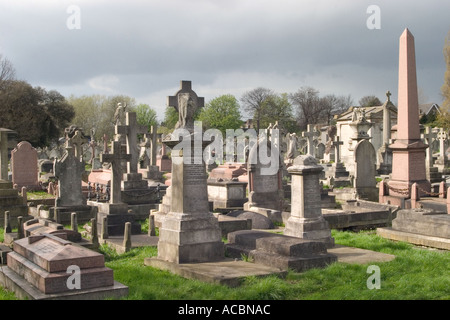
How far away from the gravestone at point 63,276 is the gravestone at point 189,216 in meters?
2.17

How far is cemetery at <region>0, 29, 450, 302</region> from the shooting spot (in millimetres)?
7297

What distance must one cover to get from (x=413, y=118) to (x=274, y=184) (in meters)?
5.85

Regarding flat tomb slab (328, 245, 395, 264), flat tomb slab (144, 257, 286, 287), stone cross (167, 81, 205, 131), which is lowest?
flat tomb slab (328, 245, 395, 264)

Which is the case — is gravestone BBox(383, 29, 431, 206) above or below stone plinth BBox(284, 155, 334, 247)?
above

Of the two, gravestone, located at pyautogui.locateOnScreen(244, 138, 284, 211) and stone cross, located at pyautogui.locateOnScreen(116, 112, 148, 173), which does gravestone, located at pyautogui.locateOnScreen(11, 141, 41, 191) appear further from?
gravestone, located at pyautogui.locateOnScreen(244, 138, 284, 211)

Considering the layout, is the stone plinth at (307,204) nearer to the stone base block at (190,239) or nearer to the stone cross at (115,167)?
the stone base block at (190,239)

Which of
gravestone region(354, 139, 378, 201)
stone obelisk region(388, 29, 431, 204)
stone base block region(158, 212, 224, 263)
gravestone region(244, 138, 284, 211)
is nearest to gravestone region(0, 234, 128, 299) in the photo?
stone base block region(158, 212, 224, 263)

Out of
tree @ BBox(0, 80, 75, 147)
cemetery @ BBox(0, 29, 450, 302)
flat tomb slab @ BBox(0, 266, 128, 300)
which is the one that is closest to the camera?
flat tomb slab @ BBox(0, 266, 128, 300)

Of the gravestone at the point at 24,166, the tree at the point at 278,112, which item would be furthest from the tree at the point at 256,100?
the gravestone at the point at 24,166

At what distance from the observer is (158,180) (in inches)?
1123

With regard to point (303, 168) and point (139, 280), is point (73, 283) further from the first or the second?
point (303, 168)

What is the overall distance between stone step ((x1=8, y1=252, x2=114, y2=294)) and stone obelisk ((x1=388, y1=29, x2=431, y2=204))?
46.0 ft

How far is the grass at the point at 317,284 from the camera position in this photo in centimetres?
718

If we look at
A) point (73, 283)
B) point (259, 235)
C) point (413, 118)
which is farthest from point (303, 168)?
point (413, 118)
